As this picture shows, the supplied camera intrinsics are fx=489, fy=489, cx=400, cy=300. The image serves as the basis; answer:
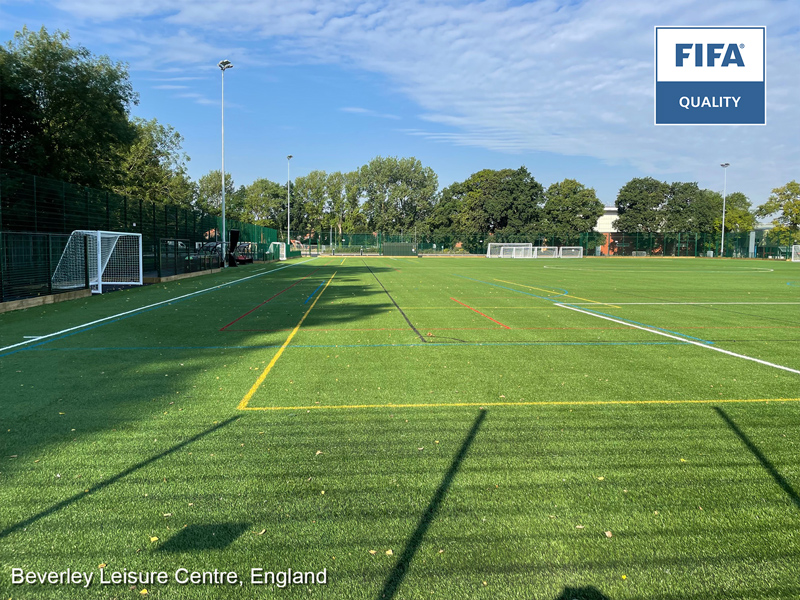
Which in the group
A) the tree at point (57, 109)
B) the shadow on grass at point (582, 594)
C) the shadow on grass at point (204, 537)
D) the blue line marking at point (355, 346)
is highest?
the tree at point (57, 109)

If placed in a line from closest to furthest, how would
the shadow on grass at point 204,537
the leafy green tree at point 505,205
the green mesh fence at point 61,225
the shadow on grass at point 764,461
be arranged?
the shadow on grass at point 204,537 < the shadow on grass at point 764,461 < the green mesh fence at point 61,225 < the leafy green tree at point 505,205

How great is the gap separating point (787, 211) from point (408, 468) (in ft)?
306

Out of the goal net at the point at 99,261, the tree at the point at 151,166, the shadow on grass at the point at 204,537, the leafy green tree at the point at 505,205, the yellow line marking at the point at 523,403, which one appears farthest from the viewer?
the leafy green tree at the point at 505,205

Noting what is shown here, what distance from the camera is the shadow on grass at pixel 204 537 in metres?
2.77

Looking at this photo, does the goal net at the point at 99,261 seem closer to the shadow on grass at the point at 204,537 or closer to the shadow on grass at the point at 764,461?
the shadow on grass at the point at 204,537

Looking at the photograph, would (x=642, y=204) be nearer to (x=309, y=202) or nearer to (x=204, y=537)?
(x=309, y=202)

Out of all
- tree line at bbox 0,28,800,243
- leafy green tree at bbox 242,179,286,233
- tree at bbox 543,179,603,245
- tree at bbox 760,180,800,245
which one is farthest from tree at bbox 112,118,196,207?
tree at bbox 760,180,800,245

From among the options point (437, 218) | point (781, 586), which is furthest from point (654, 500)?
point (437, 218)

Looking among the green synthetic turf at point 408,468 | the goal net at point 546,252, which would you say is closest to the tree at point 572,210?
the goal net at point 546,252

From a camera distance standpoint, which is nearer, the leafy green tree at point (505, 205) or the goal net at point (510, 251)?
the goal net at point (510, 251)

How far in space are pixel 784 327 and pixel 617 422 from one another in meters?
8.52

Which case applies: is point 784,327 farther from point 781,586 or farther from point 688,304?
point 781,586

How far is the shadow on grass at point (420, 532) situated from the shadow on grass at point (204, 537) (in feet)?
3.19

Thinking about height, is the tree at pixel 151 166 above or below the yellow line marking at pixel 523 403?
above
